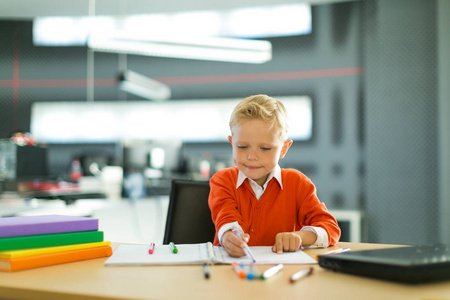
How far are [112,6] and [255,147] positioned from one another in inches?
213

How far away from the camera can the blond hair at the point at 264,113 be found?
3.80 feet

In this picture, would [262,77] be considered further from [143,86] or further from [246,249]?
[246,249]

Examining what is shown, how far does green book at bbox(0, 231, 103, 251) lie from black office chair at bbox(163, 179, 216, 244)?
0.55 meters

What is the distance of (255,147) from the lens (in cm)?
115

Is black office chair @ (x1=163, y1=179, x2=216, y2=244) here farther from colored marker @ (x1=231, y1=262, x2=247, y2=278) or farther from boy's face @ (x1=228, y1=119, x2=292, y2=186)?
colored marker @ (x1=231, y1=262, x2=247, y2=278)

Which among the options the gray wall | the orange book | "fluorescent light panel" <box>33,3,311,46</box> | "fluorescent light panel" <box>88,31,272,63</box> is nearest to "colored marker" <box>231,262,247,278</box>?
the orange book

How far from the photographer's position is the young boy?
1.15 meters

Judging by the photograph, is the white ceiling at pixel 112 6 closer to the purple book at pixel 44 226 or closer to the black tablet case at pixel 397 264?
the purple book at pixel 44 226

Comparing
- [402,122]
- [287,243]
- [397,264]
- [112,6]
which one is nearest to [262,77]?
[402,122]

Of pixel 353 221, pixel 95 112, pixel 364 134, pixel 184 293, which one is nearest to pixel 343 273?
pixel 184 293

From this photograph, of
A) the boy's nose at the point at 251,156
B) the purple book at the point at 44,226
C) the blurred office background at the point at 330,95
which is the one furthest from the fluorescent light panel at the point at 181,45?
the purple book at the point at 44,226

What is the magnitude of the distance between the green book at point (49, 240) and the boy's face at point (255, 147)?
1.58ft

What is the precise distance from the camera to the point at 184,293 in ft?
2.08

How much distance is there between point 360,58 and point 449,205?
7.70ft
